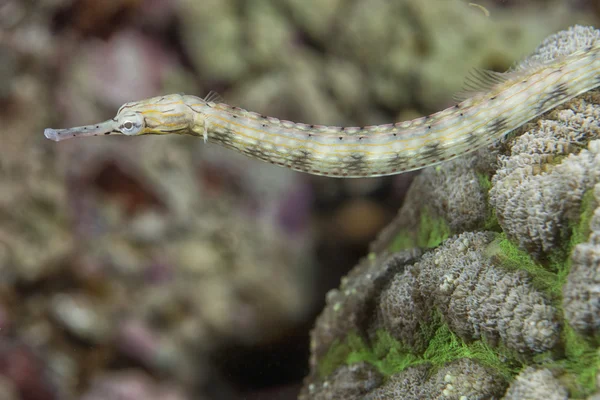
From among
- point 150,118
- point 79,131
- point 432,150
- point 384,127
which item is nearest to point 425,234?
point 432,150

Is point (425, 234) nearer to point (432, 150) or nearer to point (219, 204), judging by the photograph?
point (432, 150)

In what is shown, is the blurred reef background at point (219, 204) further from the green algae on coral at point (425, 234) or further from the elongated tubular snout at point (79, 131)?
the elongated tubular snout at point (79, 131)

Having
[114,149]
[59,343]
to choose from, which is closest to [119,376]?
[59,343]

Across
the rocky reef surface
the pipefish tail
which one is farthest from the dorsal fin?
the rocky reef surface

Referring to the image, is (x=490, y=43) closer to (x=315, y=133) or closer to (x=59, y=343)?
(x=315, y=133)

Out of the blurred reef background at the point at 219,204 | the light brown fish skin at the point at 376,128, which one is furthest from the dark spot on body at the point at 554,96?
the blurred reef background at the point at 219,204

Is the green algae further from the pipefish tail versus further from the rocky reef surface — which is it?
the pipefish tail
